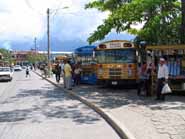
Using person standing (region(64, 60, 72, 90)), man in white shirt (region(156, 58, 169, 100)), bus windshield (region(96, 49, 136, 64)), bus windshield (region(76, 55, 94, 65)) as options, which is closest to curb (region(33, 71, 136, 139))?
man in white shirt (region(156, 58, 169, 100))

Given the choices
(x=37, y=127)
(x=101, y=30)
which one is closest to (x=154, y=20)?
(x=101, y=30)

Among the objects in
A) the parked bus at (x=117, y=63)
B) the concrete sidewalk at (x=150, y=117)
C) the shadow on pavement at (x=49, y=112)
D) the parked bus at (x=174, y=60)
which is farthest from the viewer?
the parked bus at (x=117, y=63)

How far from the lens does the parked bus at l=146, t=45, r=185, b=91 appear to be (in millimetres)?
23031

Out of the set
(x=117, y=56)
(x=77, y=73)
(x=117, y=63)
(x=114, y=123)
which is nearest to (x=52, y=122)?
(x=114, y=123)

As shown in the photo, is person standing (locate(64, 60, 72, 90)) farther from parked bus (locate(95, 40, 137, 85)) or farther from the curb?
the curb

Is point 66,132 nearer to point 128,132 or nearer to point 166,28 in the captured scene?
point 128,132

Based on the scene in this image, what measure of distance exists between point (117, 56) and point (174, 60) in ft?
20.2

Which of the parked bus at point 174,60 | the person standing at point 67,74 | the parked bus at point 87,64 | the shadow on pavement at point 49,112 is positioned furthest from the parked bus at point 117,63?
the shadow on pavement at point 49,112

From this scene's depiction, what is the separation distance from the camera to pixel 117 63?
29.1 metres

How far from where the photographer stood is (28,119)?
15852 millimetres

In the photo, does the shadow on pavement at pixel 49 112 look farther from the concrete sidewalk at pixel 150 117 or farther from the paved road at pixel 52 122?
the concrete sidewalk at pixel 150 117

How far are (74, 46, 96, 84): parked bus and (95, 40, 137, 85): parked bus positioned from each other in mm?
5151

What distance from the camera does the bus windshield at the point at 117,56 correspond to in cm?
2900

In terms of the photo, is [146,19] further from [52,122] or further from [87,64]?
[52,122]
